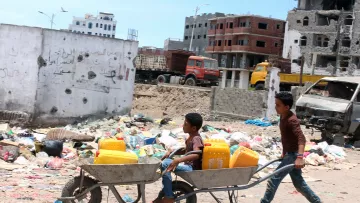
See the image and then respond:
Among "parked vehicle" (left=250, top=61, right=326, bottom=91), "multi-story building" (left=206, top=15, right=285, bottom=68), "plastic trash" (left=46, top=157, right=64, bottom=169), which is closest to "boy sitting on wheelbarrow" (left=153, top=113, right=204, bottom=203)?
"plastic trash" (left=46, top=157, right=64, bottom=169)

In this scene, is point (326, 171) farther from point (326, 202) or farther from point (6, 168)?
point (6, 168)

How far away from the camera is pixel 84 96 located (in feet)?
47.6

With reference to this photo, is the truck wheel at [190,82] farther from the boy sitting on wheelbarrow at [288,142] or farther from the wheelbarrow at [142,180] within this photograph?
the wheelbarrow at [142,180]

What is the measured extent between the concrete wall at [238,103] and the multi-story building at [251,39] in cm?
4882

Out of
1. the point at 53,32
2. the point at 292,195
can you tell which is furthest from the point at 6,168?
the point at 53,32

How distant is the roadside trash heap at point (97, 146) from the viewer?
27.8ft

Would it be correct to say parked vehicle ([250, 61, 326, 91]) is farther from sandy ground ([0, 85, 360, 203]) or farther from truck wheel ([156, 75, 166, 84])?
sandy ground ([0, 85, 360, 203])

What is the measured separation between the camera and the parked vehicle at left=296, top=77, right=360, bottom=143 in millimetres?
12891

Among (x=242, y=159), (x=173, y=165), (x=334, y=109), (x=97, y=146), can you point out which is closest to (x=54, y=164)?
A: (x=97, y=146)

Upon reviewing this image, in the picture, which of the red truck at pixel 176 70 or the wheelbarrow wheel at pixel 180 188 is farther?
the red truck at pixel 176 70

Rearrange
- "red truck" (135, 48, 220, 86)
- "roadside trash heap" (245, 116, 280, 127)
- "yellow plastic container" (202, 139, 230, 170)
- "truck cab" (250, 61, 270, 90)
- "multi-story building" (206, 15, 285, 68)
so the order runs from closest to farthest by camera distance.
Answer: "yellow plastic container" (202, 139, 230, 170), "roadside trash heap" (245, 116, 280, 127), "truck cab" (250, 61, 270, 90), "red truck" (135, 48, 220, 86), "multi-story building" (206, 15, 285, 68)

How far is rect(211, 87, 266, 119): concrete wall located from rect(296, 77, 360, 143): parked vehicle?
18.7 feet

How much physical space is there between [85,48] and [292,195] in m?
8.64

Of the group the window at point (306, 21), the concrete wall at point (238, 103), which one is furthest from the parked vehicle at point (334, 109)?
the window at point (306, 21)
